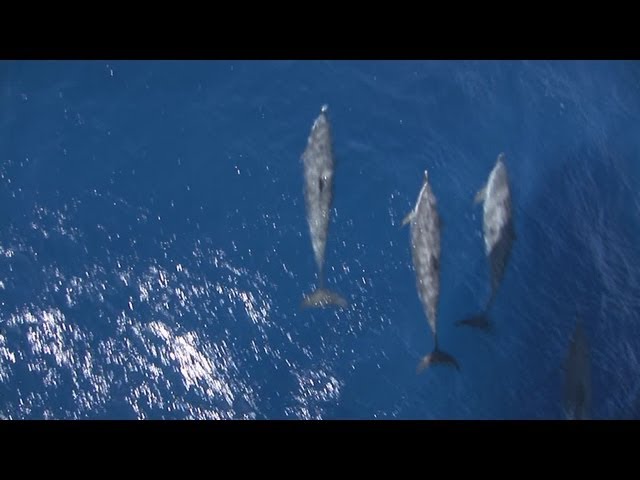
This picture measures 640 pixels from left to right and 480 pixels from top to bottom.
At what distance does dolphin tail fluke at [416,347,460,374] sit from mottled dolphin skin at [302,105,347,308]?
241 cm

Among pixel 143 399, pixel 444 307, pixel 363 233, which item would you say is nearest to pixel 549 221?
pixel 444 307

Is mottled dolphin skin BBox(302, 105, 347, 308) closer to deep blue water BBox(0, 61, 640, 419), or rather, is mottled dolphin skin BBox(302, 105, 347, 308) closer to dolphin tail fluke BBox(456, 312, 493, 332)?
deep blue water BBox(0, 61, 640, 419)

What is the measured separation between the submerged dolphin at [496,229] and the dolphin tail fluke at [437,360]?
1.00 meters

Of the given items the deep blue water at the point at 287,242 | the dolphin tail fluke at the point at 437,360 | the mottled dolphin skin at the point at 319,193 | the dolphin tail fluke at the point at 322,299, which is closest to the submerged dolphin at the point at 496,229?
the deep blue water at the point at 287,242

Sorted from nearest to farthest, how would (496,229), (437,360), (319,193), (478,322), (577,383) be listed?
(437,360) < (577,383) < (478,322) < (496,229) < (319,193)

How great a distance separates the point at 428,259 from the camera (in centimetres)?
1470

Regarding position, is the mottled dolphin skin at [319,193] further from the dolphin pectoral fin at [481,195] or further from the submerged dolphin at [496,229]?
the dolphin pectoral fin at [481,195]

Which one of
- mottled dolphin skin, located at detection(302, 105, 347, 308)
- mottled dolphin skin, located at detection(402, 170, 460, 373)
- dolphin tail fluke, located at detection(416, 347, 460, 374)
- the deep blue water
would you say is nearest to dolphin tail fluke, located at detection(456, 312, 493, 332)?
the deep blue water

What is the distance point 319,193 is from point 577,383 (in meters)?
8.06

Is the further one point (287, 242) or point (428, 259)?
point (287, 242)

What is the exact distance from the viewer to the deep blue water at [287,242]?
1418 cm

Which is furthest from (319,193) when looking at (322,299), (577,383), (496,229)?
(577,383)

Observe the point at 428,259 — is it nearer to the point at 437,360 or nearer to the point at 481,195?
the point at 437,360

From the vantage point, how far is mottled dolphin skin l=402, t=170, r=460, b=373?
47.6ft
